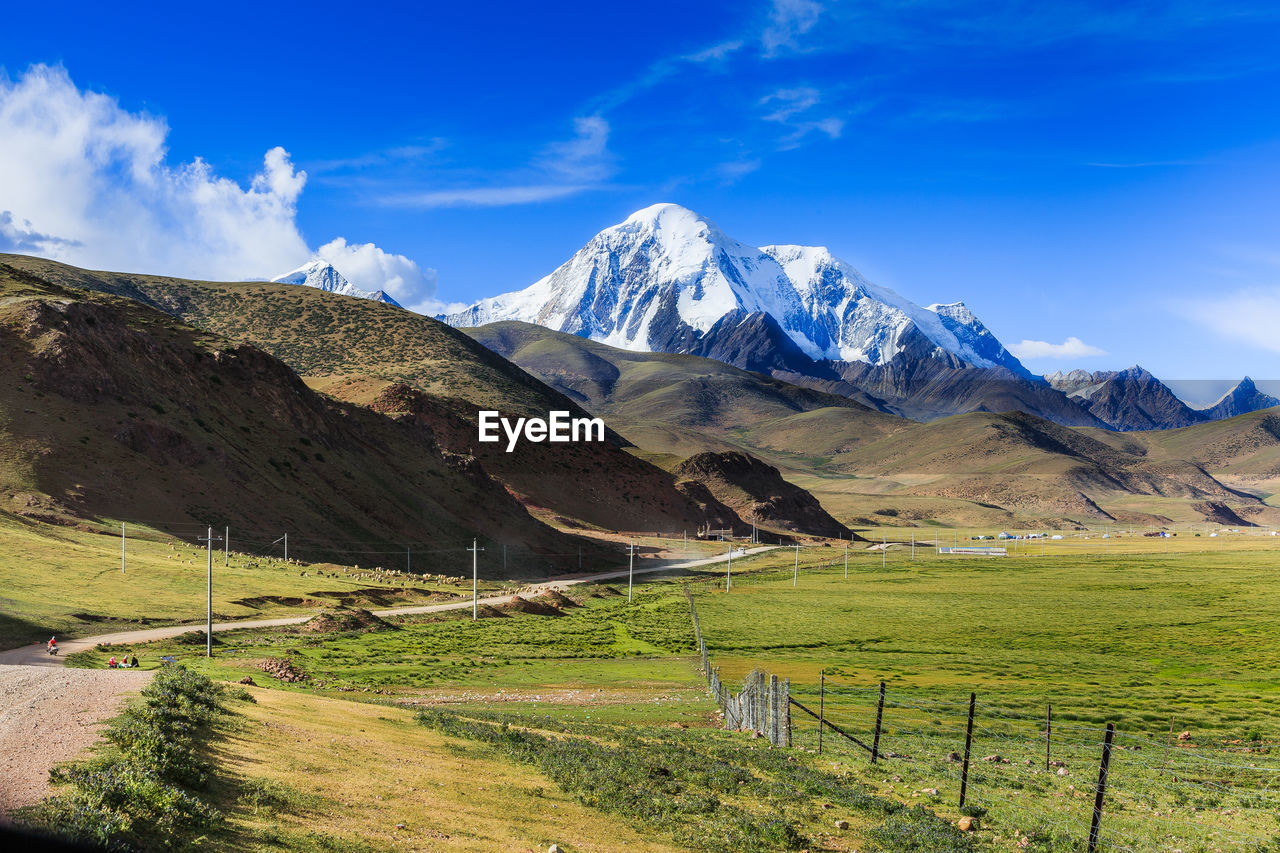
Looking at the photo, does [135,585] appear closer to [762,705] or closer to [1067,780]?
[762,705]

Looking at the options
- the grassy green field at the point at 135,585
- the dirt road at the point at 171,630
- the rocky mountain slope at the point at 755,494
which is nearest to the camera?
the dirt road at the point at 171,630

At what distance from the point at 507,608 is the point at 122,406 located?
3554 centimetres

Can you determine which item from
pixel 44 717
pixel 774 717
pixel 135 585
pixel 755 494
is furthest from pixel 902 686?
pixel 755 494

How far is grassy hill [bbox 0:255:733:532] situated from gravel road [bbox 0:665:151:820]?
104m

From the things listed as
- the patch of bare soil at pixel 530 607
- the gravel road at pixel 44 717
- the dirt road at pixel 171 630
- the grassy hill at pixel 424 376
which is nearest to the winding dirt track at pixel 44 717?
the gravel road at pixel 44 717

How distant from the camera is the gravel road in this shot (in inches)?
398

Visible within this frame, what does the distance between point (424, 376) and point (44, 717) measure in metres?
144

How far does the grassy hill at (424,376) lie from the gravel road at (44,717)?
103889mm

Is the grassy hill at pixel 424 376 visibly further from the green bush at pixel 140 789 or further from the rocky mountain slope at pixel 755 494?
the green bush at pixel 140 789

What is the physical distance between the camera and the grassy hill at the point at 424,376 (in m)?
132

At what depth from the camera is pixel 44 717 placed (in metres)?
13.3

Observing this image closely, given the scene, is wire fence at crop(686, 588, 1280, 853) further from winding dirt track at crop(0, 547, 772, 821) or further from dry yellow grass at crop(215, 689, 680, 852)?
winding dirt track at crop(0, 547, 772, 821)

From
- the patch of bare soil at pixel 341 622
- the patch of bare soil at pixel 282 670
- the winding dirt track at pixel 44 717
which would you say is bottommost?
the patch of bare soil at pixel 341 622

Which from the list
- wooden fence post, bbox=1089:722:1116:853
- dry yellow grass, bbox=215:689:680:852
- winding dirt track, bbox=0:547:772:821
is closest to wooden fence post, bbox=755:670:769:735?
dry yellow grass, bbox=215:689:680:852
